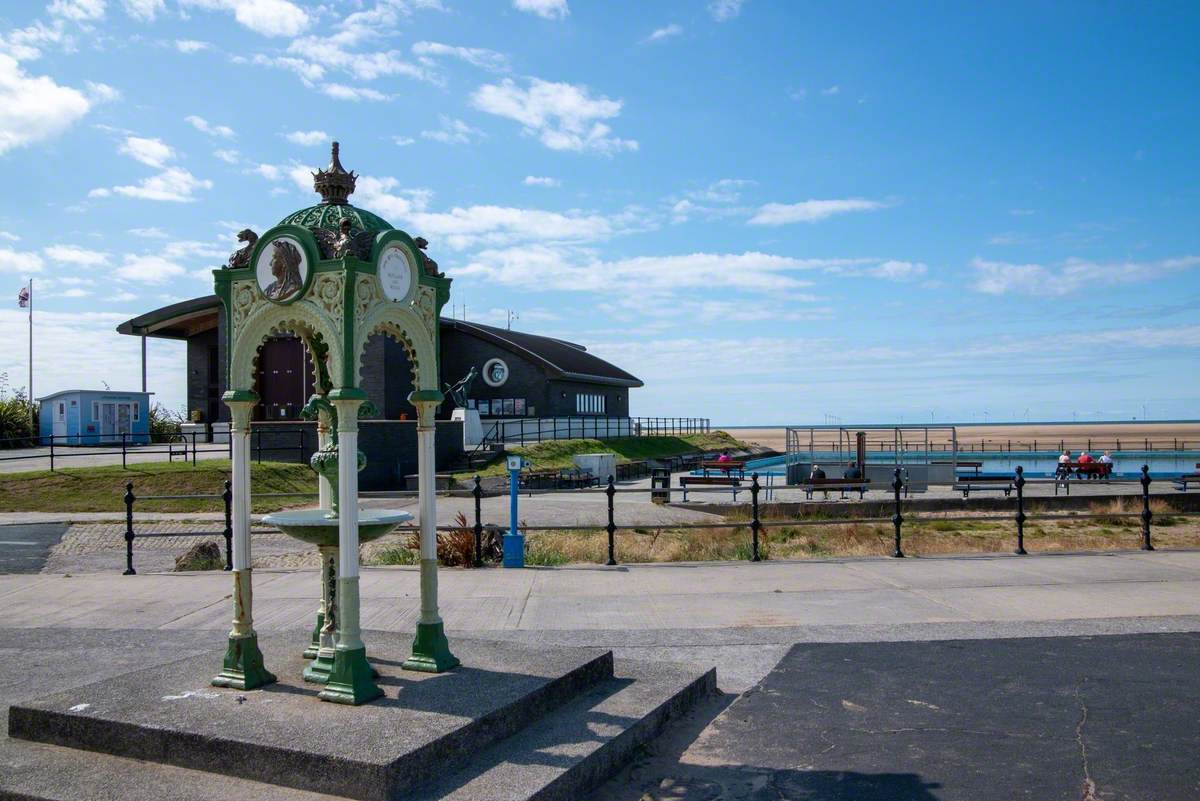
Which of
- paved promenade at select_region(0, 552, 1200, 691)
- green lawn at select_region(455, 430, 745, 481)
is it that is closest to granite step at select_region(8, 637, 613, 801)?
paved promenade at select_region(0, 552, 1200, 691)

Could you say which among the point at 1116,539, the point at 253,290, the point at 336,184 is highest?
the point at 336,184

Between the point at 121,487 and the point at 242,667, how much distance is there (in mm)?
21815

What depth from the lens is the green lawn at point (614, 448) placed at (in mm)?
37500

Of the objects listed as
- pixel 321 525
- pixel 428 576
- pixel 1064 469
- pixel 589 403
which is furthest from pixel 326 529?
pixel 589 403

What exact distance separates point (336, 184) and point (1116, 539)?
1697cm

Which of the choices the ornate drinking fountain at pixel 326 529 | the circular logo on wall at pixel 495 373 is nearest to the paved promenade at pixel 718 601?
the ornate drinking fountain at pixel 326 529

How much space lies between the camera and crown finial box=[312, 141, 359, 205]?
713 cm

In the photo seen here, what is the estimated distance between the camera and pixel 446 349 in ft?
156

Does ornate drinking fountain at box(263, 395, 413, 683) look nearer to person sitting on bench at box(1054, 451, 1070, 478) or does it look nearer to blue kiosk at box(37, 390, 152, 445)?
person sitting on bench at box(1054, 451, 1070, 478)

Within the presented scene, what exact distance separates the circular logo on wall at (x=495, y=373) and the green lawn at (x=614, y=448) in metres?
4.82

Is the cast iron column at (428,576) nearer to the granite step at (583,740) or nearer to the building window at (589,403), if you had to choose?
the granite step at (583,740)

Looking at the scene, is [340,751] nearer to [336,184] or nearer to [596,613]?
[336,184]

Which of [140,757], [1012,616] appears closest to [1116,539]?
[1012,616]

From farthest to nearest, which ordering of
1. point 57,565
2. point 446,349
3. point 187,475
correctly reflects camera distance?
point 446,349
point 187,475
point 57,565
